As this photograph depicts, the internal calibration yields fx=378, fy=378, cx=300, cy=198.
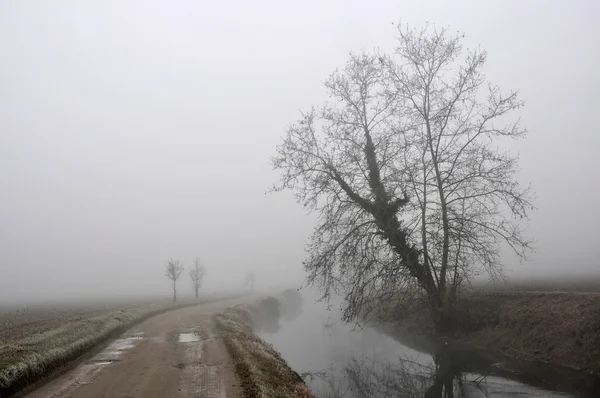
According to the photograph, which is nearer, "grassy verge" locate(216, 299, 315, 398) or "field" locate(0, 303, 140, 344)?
"grassy verge" locate(216, 299, 315, 398)

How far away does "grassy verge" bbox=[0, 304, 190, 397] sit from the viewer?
10547mm

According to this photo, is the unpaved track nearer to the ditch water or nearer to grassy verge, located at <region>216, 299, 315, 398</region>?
grassy verge, located at <region>216, 299, 315, 398</region>

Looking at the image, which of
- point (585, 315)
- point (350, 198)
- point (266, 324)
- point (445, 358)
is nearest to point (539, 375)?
point (585, 315)

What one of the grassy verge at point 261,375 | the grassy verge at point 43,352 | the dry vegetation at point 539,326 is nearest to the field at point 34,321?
the grassy verge at point 43,352

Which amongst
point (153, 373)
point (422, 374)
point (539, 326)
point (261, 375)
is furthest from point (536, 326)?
point (153, 373)

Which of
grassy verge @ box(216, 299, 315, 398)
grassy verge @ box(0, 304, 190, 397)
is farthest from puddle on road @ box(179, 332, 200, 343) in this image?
grassy verge @ box(0, 304, 190, 397)

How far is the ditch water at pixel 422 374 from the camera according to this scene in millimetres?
12406

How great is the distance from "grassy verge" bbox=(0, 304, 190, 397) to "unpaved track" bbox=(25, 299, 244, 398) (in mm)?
686

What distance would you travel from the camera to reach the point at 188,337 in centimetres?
1962

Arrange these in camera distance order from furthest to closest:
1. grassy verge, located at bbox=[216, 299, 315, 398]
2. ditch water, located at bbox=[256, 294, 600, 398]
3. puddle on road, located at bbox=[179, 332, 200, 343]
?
puddle on road, located at bbox=[179, 332, 200, 343]
ditch water, located at bbox=[256, 294, 600, 398]
grassy verge, located at bbox=[216, 299, 315, 398]

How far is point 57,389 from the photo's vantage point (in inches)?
407

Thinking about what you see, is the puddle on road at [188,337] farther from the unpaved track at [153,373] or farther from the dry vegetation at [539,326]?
the dry vegetation at [539,326]

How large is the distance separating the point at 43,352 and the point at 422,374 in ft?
48.0

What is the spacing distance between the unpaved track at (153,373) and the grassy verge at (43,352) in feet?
2.25
